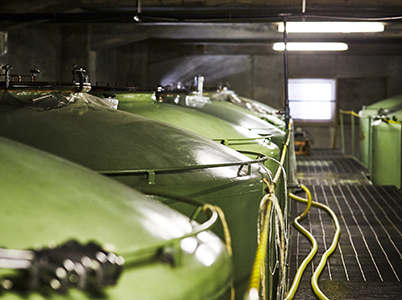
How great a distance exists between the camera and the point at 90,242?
1261mm

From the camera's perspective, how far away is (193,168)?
99.1 inches

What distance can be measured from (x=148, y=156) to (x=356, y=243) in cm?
395

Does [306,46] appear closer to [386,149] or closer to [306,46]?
[306,46]

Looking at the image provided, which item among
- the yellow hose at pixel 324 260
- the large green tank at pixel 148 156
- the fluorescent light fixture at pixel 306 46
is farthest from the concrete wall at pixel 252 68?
the large green tank at pixel 148 156

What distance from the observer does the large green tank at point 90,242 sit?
1.15m

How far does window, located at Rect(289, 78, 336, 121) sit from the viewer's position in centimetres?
1648

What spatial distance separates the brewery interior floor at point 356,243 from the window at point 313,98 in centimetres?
696

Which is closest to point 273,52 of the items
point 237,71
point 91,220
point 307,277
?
point 237,71

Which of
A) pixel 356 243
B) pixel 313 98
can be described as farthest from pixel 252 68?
pixel 356 243

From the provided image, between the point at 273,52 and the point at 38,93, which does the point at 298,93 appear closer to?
the point at 273,52

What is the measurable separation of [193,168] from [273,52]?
46.7ft

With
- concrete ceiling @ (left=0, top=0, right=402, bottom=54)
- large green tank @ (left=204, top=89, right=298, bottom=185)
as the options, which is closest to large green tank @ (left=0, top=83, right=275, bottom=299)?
large green tank @ (left=204, top=89, right=298, bottom=185)

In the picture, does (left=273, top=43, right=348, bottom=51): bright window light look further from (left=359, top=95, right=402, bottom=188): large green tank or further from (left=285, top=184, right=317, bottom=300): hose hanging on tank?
(left=285, top=184, right=317, bottom=300): hose hanging on tank

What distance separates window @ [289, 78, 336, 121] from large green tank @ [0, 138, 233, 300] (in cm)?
1530
